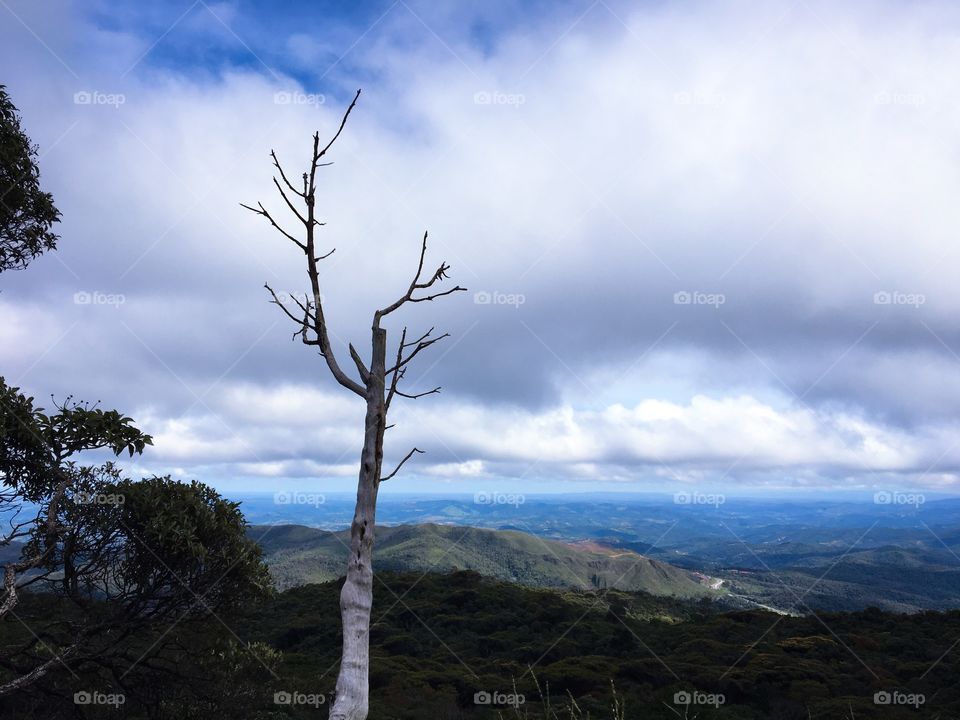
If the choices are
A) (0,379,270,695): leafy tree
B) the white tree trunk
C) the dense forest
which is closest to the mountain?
the dense forest

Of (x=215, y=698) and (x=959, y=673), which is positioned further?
(x=959, y=673)

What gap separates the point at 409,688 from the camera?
954 inches

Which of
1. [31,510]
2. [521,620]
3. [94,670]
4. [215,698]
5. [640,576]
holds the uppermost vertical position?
[31,510]

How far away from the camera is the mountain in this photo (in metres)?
113

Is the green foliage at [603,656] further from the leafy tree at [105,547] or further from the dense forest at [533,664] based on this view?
the leafy tree at [105,547]

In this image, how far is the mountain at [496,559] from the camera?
113 meters

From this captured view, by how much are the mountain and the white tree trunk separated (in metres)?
102

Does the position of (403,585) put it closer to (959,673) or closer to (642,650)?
(642,650)

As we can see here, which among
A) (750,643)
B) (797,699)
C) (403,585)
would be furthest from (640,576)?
(797,699)

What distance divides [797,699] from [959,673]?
7.54 m

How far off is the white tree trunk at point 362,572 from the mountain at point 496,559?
101746 millimetres

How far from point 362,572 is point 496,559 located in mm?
130094

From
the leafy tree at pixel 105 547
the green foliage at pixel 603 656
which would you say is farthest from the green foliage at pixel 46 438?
the green foliage at pixel 603 656

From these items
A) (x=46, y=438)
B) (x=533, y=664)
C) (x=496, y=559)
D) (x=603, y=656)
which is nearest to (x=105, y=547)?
(x=46, y=438)
